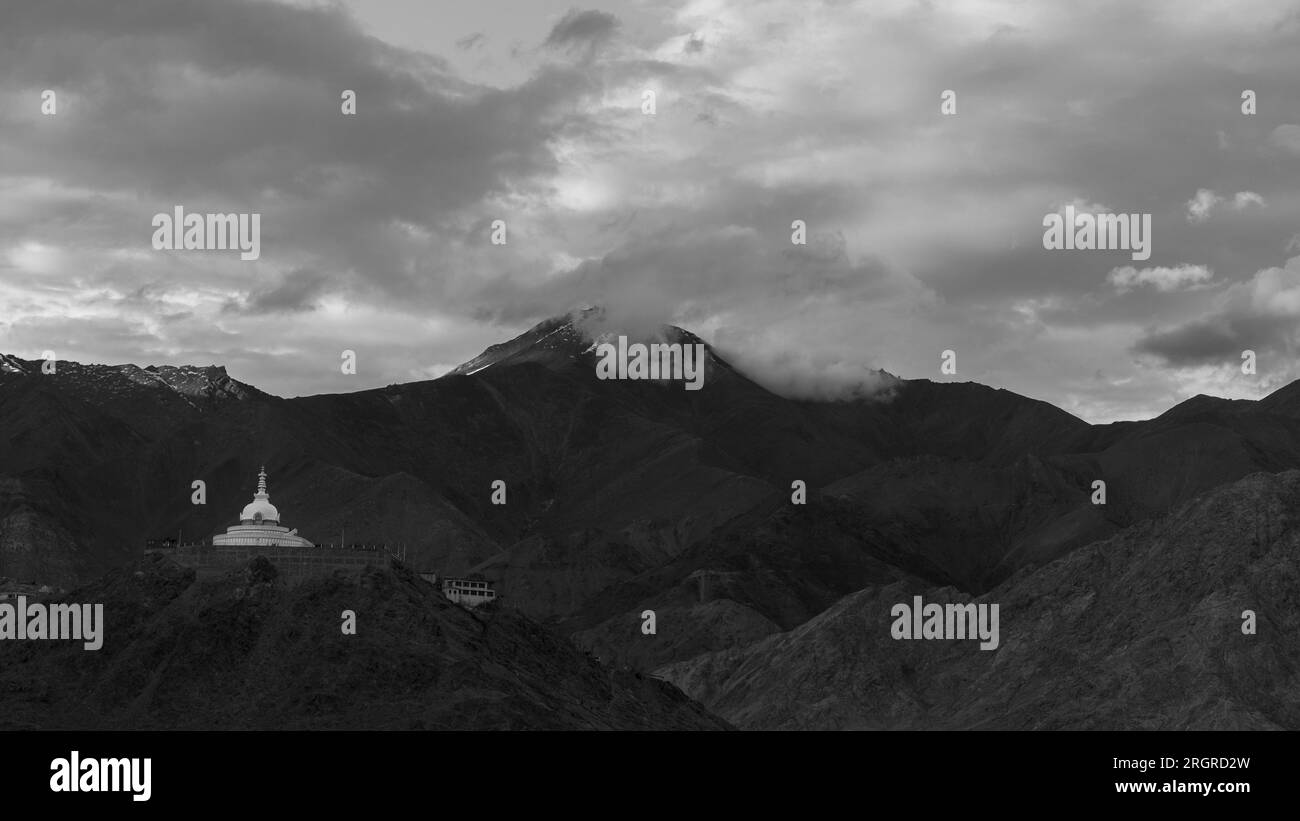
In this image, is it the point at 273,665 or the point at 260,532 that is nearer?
the point at 273,665

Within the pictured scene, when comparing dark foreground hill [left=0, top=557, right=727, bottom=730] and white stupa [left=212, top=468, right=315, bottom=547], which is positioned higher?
white stupa [left=212, top=468, right=315, bottom=547]

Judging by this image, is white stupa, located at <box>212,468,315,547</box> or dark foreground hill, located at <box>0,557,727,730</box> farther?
white stupa, located at <box>212,468,315,547</box>

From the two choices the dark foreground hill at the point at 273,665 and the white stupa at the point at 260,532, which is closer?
the dark foreground hill at the point at 273,665

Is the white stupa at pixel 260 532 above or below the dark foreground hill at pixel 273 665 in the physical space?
above

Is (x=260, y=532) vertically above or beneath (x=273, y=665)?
above
